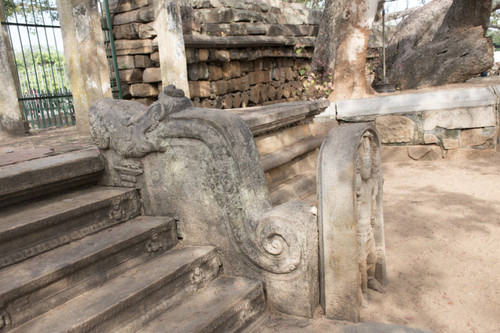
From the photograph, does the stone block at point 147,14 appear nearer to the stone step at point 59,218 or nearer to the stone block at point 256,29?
the stone block at point 256,29

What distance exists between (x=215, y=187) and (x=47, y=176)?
994 mm

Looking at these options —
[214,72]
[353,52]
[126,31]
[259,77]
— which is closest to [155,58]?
[126,31]

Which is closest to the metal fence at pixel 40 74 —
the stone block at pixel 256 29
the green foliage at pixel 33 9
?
the green foliage at pixel 33 9

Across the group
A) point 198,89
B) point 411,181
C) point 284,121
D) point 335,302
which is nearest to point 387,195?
point 411,181

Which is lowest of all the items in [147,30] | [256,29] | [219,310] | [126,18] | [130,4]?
[219,310]

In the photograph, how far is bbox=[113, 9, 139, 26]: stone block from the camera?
659cm

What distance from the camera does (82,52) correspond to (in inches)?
183

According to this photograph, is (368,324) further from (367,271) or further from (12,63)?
(12,63)

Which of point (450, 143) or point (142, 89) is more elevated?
point (142, 89)

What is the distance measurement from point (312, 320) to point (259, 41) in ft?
22.9

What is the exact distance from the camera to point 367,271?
242 centimetres

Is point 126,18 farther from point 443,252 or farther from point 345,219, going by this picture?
point 443,252

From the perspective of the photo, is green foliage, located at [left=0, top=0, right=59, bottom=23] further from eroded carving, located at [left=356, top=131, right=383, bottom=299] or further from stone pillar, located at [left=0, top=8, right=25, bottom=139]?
eroded carving, located at [left=356, top=131, right=383, bottom=299]

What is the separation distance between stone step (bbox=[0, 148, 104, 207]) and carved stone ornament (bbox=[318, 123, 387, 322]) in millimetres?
1528
